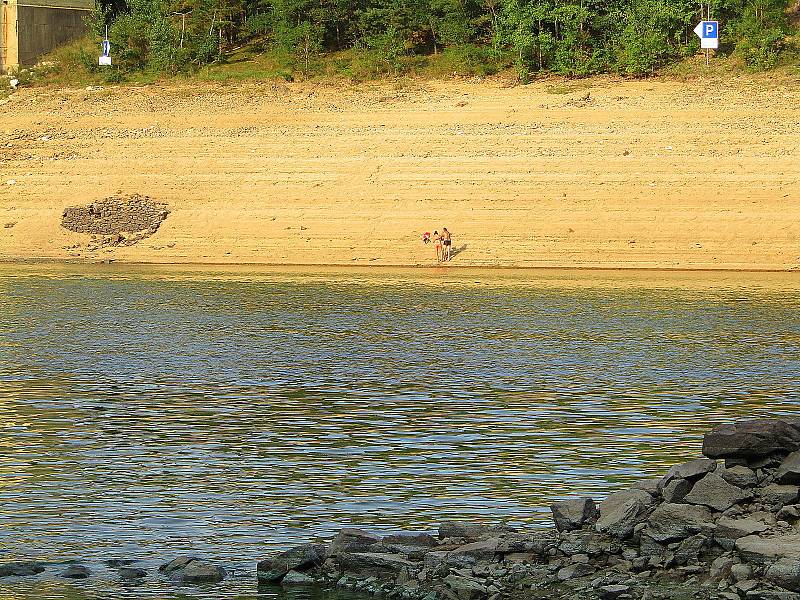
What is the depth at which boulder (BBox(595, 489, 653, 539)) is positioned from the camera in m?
13.3

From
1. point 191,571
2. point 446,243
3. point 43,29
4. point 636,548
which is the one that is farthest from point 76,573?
point 43,29

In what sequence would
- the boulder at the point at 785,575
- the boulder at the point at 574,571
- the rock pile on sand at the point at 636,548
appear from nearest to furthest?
the boulder at the point at 785,575
the rock pile on sand at the point at 636,548
the boulder at the point at 574,571

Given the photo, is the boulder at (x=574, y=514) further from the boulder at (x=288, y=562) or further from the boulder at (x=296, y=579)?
the boulder at (x=296, y=579)

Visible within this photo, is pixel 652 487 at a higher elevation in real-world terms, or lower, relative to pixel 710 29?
lower

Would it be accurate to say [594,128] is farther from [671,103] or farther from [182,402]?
[182,402]

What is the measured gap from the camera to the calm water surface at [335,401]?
1551 cm

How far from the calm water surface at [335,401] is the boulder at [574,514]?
3.52 feet

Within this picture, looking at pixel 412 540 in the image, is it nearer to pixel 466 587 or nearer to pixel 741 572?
pixel 466 587

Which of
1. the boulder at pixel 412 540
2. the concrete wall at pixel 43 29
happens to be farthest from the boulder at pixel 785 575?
the concrete wall at pixel 43 29

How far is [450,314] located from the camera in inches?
1435

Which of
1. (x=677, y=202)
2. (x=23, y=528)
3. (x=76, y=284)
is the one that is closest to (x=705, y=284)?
(x=677, y=202)

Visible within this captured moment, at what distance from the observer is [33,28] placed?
7094 cm

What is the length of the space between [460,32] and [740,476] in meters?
51.7

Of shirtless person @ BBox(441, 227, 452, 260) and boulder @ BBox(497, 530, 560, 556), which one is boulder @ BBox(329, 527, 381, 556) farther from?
shirtless person @ BBox(441, 227, 452, 260)
